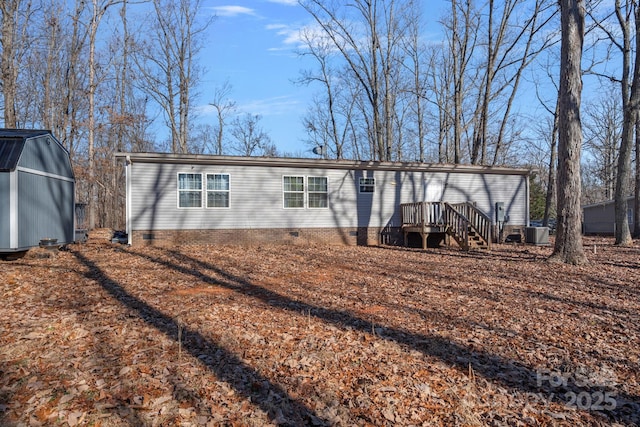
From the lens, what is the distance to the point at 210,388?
364 centimetres

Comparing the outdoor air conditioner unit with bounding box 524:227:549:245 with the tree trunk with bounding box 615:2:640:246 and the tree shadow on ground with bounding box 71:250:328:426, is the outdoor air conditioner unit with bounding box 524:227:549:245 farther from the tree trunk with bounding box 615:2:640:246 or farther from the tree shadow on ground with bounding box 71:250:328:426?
the tree shadow on ground with bounding box 71:250:328:426

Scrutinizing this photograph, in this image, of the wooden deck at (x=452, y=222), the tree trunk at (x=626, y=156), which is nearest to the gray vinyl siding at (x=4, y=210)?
the wooden deck at (x=452, y=222)

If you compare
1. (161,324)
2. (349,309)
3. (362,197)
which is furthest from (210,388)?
(362,197)

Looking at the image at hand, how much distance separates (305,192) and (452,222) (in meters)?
5.07

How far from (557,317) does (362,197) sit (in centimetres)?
1010

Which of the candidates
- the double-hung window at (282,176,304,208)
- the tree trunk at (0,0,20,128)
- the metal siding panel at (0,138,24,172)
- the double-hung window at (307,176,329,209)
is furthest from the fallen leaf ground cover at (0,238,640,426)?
the tree trunk at (0,0,20,128)

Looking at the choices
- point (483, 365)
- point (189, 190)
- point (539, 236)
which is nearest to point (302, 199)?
point (189, 190)

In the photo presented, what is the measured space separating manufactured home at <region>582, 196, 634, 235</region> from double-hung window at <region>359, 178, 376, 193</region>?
18.0m

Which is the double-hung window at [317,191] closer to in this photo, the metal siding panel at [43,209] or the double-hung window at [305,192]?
the double-hung window at [305,192]

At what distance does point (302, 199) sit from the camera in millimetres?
14867

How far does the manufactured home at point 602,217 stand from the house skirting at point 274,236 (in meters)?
17.8

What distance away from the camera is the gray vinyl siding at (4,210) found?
377 inches

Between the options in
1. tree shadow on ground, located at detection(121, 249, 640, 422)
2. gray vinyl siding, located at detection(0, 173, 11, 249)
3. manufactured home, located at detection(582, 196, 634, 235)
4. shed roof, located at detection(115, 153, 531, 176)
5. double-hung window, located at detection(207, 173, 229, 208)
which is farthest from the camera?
manufactured home, located at detection(582, 196, 634, 235)

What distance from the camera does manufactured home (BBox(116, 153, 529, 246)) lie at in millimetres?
13164
